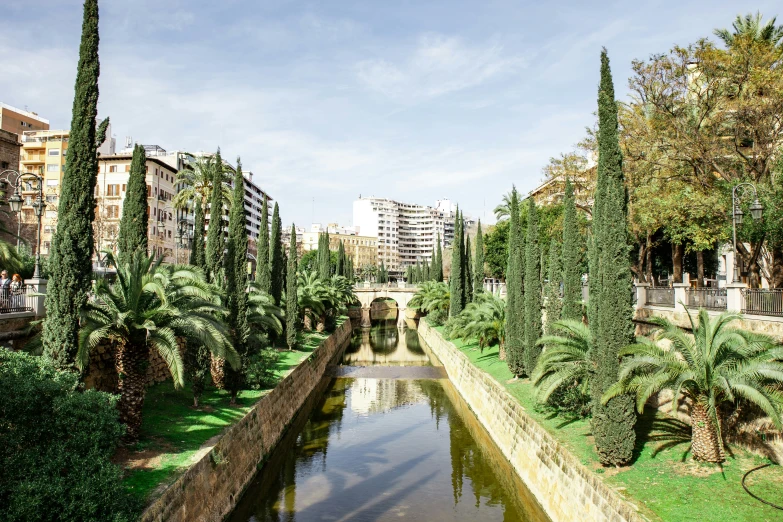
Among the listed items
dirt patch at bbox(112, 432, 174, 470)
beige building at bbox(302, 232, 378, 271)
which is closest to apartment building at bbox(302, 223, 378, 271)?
beige building at bbox(302, 232, 378, 271)

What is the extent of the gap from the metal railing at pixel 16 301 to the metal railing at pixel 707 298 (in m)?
19.5

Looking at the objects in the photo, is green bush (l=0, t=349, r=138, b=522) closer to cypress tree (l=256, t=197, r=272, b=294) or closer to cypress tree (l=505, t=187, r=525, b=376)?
cypress tree (l=505, t=187, r=525, b=376)

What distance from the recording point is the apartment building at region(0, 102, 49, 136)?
70.2m

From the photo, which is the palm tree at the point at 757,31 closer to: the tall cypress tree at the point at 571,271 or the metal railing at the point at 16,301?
the tall cypress tree at the point at 571,271

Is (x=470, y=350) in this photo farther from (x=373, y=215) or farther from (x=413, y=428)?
(x=373, y=215)

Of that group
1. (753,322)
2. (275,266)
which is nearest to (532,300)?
(753,322)

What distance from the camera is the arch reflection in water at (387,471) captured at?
1505cm

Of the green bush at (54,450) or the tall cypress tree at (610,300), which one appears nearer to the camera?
the green bush at (54,450)

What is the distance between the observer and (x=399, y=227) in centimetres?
18850

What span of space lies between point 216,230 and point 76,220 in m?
9.83

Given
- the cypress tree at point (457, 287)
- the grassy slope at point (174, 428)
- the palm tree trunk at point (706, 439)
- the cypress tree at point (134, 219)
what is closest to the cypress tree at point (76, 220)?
the grassy slope at point (174, 428)

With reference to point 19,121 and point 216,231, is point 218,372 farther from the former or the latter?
point 19,121

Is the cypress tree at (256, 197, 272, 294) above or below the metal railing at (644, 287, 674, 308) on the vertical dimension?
above

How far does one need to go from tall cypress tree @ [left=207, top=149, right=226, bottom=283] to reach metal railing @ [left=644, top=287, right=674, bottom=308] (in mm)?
17233
